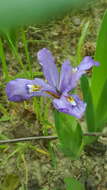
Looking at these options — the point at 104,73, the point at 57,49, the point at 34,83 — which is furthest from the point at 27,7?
the point at 57,49

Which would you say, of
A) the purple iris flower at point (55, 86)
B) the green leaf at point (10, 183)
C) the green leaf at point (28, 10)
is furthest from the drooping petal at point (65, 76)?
the green leaf at point (28, 10)

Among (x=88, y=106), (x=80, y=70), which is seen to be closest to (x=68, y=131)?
(x=88, y=106)

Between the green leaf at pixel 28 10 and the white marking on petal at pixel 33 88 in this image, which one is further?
the white marking on petal at pixel 33 88

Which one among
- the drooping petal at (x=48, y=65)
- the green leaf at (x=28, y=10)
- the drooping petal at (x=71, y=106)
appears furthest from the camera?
the drooping petal at (x=48, y=65)

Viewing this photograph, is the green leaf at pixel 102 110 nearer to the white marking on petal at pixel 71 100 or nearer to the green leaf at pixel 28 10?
the white marking on petal at pixel 71 100

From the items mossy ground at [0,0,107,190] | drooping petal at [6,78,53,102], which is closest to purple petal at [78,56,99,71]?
drooping petal at [6,78,53,102]

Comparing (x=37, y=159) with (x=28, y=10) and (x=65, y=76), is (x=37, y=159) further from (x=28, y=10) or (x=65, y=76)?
A: (x=28, y=10)
